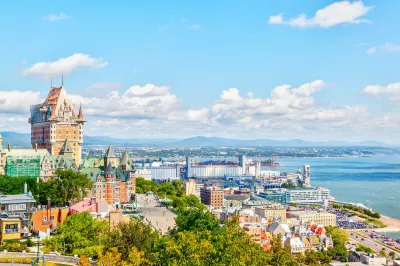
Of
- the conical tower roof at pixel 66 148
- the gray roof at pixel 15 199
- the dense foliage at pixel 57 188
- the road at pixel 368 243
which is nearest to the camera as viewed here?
the gray roof at pixel 15 199

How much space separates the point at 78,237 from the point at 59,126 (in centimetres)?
5274

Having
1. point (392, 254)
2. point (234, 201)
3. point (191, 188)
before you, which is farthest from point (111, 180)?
point (191, 188)

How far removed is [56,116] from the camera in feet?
317

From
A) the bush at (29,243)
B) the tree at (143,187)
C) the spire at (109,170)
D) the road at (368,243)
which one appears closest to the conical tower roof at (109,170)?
the spire at (109,170)

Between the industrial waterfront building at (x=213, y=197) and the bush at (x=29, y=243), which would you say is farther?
the industrial waterfront building at (x=213, y=197)

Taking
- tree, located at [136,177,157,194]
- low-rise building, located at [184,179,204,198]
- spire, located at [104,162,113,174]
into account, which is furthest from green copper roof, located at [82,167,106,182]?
low-rise building, located at [184,179,204,198]

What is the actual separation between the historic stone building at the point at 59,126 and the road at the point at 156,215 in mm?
17073

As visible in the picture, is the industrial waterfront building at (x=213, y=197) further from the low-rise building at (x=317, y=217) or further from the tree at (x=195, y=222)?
the tree at (x=195, y=222)

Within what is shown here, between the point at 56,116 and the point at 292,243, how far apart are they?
4610 cm

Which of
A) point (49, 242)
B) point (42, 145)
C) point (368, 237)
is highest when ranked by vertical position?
point (42, 145)

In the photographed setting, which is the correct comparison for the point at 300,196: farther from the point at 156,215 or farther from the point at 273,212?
the point at 156,215

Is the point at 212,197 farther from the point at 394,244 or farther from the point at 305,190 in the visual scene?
the point at 394,244

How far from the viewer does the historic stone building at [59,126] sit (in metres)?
95.1

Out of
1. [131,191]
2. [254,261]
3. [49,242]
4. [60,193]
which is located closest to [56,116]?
[131,191]
